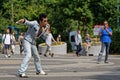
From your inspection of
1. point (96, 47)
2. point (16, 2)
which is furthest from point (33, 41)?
point (16, 2)

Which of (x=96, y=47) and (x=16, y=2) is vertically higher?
(x=16, y=2)

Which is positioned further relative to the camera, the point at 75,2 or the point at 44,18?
the point at 75,2

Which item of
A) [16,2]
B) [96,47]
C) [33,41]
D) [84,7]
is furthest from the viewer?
[16,2]

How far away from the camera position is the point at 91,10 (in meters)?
43.3

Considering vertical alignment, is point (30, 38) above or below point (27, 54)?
above

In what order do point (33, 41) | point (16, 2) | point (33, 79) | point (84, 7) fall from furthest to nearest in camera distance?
1. point (16, 2)
2. point (84, 7)
3. point (33, 41)
4. point (33, 79)

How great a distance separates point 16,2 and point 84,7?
16581 mm

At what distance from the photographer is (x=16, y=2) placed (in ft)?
186

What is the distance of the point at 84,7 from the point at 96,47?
1193 cm

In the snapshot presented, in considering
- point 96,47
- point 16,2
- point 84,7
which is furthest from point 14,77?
point 16,2

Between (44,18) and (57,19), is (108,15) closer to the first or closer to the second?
(57,19)

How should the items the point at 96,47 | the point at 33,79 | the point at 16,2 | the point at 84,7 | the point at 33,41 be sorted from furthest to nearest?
1. the point at 16,2
2. the point at 84,7
3. the point at 96,47
4. the point at 33,41
5. the point at 33,79

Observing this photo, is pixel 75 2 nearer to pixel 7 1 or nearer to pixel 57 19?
pixel 57 19

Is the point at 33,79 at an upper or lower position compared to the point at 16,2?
lower
